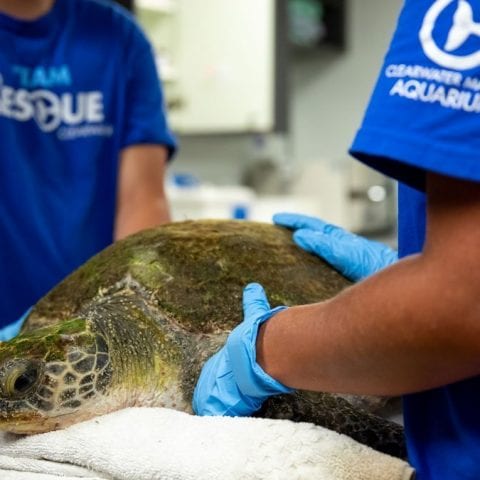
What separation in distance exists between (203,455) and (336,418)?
0.62 ft

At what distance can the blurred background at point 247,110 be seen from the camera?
269 cm

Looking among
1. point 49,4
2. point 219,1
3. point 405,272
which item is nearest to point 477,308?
point 405,272

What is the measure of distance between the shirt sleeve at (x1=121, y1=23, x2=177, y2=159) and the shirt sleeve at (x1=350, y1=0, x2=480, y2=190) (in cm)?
90

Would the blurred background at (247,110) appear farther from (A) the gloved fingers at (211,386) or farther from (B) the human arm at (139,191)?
(A) the gloved fingers at (211,386)

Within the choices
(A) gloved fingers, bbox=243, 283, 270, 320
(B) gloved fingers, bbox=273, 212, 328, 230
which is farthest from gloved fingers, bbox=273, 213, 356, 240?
(A) gloved fingers, bbox=243, 283, 270, 320

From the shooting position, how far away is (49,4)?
125 centimetres

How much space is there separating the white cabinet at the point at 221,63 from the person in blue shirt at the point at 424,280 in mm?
2359

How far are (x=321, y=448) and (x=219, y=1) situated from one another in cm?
251

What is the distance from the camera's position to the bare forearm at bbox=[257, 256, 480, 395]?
412 mm

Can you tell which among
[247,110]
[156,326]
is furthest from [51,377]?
[247,110]

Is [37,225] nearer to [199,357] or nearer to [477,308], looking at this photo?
[199,357]

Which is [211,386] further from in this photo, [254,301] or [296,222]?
[296,222]

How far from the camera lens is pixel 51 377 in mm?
663

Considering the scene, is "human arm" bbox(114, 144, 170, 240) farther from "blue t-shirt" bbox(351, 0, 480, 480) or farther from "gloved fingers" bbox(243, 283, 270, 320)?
"blue t-shirt" bbox(351, 0, 480, 480)
